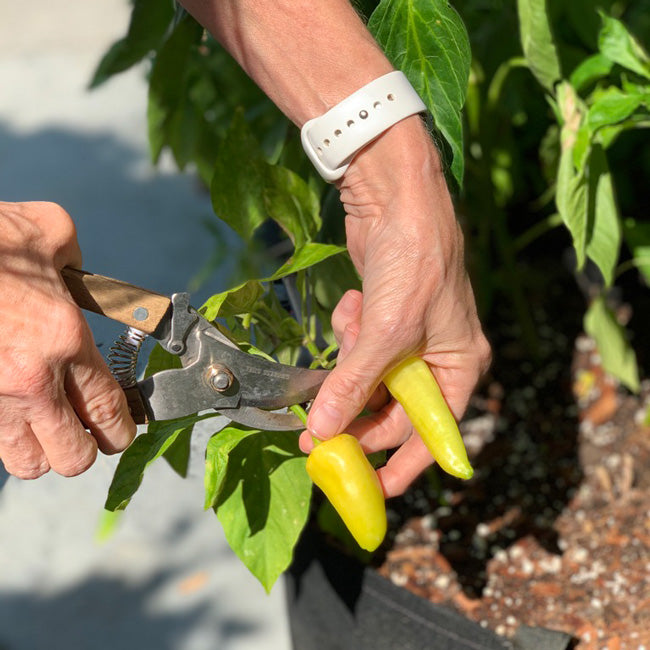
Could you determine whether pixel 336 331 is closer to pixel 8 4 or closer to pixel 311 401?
pixel 311 401

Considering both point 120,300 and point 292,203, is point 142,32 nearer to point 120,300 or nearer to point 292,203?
point 292,203

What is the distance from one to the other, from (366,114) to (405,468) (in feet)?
1.21

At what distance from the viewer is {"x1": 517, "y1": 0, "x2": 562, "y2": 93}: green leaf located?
999 millimetres

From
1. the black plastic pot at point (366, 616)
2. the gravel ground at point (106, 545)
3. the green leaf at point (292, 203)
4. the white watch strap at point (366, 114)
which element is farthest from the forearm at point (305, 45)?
the black plastic pot at point (366, 616)

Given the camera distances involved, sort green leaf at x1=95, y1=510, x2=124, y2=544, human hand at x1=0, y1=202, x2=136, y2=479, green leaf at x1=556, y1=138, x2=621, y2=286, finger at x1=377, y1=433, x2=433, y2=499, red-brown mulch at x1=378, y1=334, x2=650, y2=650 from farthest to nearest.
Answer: green leaf at x1=95, y1=510, x2=124, y2=544
red-brown mulch at x1=378, y1=334, x2=650, y2=650
green leaf at x1=556, y1=138, x2=621, y2=286
finger at x1=377, y1=433, x2=433, y2=499
human hand at x1=0, y1=202, x2=136, y2=479

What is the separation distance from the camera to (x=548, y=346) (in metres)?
1.78

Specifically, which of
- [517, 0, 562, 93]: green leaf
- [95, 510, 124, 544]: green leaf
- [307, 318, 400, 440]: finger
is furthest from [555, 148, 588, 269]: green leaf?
[95, 510, 124, 544]: green leaf

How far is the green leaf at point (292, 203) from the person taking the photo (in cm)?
97

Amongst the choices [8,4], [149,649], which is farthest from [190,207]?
[149,649]

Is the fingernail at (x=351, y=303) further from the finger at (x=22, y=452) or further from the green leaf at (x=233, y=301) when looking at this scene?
the finger at (x=22, y=452)

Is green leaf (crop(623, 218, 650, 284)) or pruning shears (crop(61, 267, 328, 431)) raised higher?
pruning shears (crop(61, 267, 328, 431))

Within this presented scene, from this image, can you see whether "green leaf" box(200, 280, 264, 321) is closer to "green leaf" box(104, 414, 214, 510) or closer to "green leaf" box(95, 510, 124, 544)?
"green leaf" box(104, 414, 214, 510)

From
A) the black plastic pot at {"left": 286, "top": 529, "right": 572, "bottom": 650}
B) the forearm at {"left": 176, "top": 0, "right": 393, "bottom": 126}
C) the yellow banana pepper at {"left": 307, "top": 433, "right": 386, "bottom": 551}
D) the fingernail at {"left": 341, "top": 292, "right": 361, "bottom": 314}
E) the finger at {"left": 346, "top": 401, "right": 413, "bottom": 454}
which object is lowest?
the black plastic pot at {"left": 286, "top": 529, "right": 572, "bottom": 650}

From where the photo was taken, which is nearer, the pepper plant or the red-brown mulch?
the pepper plant
